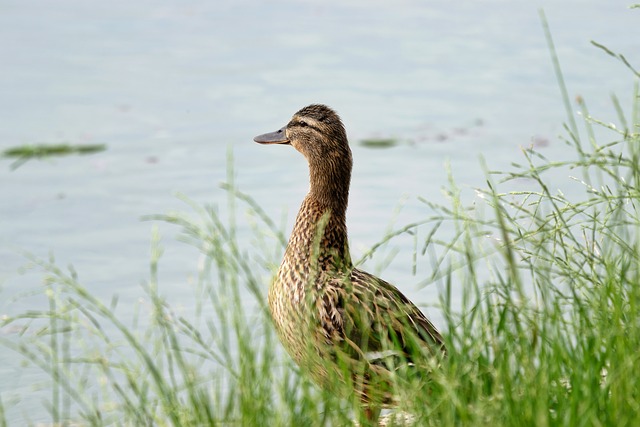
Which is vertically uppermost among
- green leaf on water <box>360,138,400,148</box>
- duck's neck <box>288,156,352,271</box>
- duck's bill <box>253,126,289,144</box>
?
green leaf on water <box>360,138,400,148</box>

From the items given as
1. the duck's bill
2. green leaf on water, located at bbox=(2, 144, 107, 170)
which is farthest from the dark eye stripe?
green leaf on water, located at bbox=(2, 144, 107, 170)

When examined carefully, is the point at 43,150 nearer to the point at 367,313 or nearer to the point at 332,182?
the point at 332,182

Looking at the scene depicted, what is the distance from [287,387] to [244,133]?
7133 mm

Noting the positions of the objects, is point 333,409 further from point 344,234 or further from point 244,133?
point 244,133

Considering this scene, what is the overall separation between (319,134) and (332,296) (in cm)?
125

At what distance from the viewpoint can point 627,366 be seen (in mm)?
3930

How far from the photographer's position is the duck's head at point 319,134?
23.1ft

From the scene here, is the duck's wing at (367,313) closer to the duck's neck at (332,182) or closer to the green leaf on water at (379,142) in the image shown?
the duck's neck at (332,182)

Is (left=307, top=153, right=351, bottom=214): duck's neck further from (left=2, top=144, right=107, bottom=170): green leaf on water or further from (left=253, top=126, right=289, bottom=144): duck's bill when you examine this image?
(left=2, top=144, right=107, bottom=170): green leaf on water

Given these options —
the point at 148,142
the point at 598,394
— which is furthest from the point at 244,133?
the point at 598,394

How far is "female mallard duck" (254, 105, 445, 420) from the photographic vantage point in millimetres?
5406

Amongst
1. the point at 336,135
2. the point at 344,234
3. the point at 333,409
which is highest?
the point at 336,135

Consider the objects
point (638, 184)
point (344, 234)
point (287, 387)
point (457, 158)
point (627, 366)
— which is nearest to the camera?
point (627, 366)

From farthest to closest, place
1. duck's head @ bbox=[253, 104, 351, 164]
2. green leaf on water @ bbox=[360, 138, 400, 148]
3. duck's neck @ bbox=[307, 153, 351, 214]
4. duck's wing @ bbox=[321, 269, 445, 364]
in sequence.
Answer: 1. green leaf on water @ bbox=[360, 138, 400, 148]
2. duck's head @ bbox=[253, 104, 351, 164]
3. duck's neck @ bbox=[307, 153, 351, 214]
4. duck's wing @ bbox=[321, 269, 445, 364]
